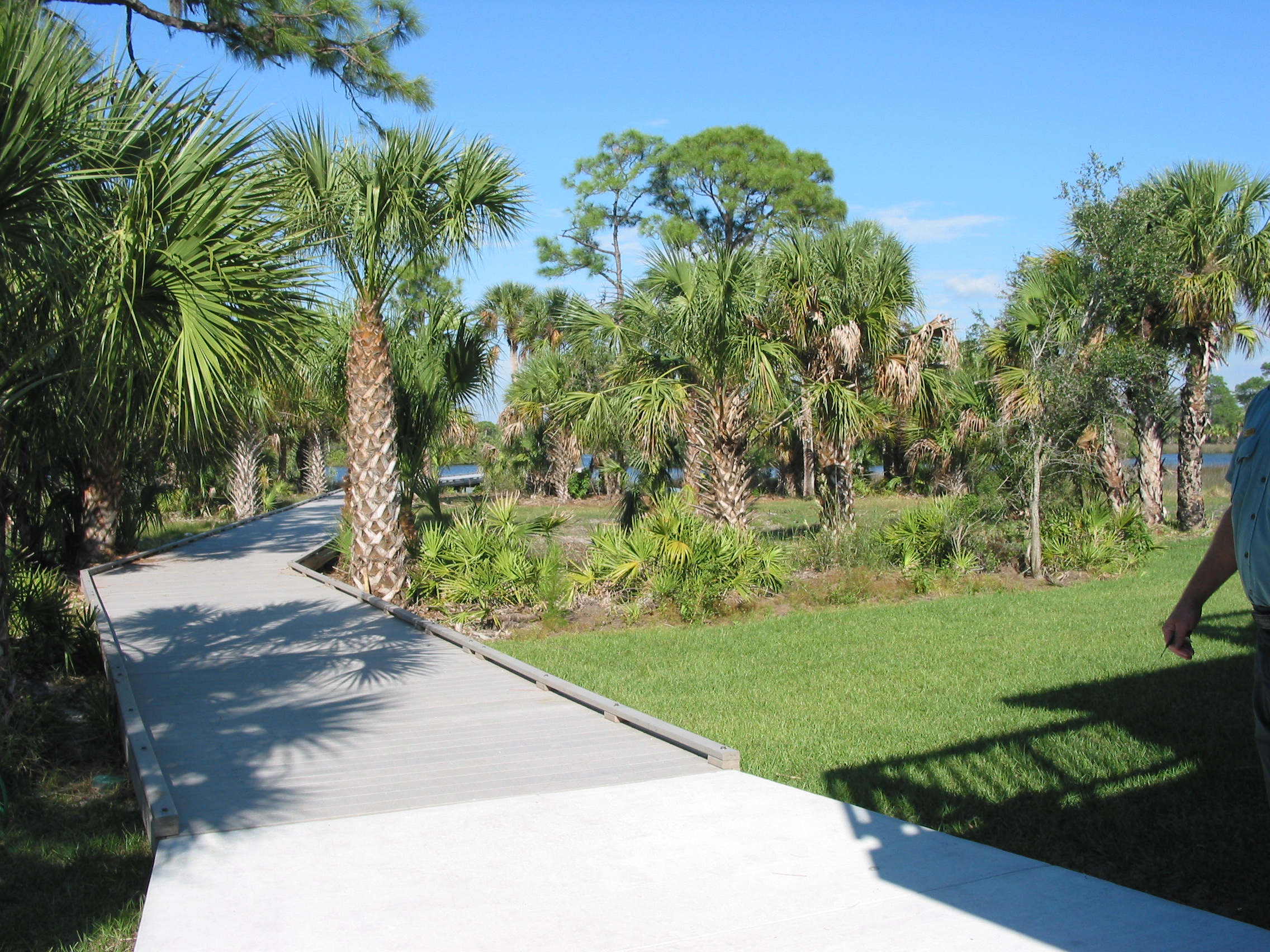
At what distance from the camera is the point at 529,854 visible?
14.0ft

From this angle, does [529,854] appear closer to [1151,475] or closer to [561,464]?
[1151,475]

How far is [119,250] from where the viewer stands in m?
5.69

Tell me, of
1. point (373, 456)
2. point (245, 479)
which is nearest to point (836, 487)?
point (373, 456)

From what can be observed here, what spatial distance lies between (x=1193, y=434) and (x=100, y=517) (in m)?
20.0

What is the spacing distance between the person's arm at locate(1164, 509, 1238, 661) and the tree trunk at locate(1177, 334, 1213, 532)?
59.1ft

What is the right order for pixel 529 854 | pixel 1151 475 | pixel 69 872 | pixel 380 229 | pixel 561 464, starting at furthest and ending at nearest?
pixel 561 464, pixel 1151 475, pixel 380 229, pixel 69 872, pixel 529 854

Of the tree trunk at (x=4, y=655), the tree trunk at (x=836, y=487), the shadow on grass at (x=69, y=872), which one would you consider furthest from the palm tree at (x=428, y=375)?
the shadow on grass at (x=69, y=872)

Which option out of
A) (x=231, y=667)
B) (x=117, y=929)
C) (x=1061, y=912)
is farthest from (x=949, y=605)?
(x=117, y=929)

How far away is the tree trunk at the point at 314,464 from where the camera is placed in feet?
128

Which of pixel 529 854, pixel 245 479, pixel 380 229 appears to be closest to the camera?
pixel 529 854

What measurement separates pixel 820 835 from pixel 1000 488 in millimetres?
12822

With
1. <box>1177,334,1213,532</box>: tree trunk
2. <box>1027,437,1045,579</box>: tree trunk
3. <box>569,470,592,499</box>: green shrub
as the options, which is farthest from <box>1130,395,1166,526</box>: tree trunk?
<box>569,470,592,499</box>: green shrub

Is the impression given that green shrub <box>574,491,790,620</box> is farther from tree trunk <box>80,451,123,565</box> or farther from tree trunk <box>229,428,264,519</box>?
tree trunk <box>229,428,264,519</box>

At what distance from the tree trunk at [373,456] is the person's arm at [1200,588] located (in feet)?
33.8
